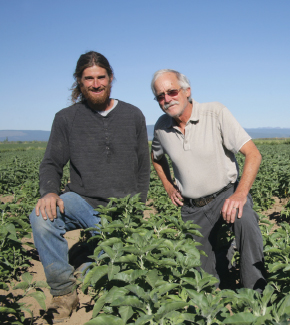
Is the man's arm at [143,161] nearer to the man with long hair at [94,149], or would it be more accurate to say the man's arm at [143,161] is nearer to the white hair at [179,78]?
the man with long hair at [94,149]

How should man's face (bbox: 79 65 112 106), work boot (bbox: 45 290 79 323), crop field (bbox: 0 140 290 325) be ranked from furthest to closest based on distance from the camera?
man's face (bbox: 79 65 112 106)
work boot (bbox: 45 290 79 323)
crop field (bbox: 0 140 290 325)

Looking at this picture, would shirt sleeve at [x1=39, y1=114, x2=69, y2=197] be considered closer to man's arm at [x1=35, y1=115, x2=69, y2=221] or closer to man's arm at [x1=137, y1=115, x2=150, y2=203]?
man's arm at [x1=35, y1=115, x2=69, y2=221]

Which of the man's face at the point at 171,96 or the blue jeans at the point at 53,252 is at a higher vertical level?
the man's face at the point at 171,96

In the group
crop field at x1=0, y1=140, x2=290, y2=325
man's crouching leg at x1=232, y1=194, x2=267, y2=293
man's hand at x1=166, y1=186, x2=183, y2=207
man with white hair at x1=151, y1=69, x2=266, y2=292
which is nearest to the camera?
crop field at x1=0, y1=140, x2=290, y2=325

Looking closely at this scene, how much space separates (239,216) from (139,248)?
3.38 feet

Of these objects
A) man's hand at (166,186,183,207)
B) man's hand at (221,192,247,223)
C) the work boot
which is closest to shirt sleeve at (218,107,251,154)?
man's hand at (221,192,247,223)

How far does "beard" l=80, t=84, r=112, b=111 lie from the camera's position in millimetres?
3254

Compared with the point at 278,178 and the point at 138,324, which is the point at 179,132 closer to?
the point at 138,324

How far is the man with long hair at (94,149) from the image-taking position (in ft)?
10.3

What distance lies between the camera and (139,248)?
186 cm

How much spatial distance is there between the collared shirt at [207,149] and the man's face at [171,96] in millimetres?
133

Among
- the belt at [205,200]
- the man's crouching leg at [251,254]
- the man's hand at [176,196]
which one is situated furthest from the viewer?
the man's hand at [176,196]

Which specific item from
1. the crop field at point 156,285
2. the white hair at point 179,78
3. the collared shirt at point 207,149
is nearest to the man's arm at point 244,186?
the collared shirt at point 207,149

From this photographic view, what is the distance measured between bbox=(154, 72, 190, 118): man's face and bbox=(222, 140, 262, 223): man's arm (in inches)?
27.9
